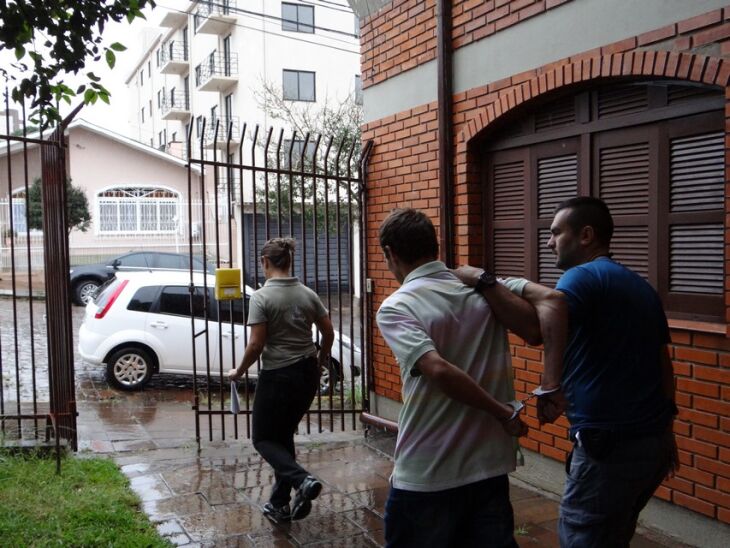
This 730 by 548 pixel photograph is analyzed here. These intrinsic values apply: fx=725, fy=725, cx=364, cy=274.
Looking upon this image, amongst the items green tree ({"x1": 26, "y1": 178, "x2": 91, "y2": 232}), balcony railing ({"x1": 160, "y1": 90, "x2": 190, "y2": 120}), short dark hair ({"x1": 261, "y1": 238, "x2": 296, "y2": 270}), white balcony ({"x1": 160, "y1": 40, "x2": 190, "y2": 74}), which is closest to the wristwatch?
short dark hair ({"x1": 261, "y1": 238, "x2": 296, "y2": 270})

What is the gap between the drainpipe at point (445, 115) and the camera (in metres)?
5.89

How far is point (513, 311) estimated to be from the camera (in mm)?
2580

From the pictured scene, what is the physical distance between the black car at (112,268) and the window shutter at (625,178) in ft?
43.8

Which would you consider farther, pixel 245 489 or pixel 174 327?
pixel 174 327

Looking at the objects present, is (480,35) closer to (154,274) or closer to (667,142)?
(667,142)

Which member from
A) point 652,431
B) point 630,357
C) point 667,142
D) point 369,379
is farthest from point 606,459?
point 369,379

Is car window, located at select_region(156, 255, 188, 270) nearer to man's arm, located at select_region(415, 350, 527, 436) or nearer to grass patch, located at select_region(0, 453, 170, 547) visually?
grass patch, located at select_region(0, 453, 170, 547)

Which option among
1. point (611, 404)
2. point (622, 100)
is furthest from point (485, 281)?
point (622, 100)

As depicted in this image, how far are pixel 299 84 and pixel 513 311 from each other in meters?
29.7

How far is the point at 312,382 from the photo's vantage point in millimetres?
4879

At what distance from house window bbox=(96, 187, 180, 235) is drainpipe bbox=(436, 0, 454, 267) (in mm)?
20217

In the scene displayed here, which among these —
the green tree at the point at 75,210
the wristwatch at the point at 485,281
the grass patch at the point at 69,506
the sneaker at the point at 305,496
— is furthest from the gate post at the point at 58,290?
the green tree at the point at 75,210

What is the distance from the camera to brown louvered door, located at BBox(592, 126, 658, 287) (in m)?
4.51

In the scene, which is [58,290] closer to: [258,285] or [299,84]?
[258,285]
